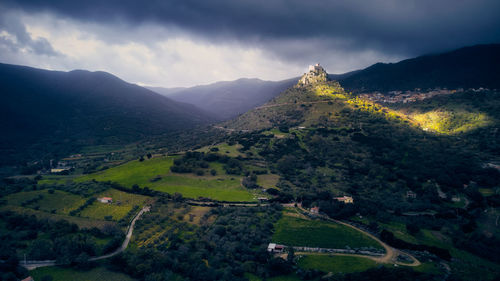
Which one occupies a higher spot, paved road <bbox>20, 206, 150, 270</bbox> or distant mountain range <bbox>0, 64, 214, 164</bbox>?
distant mountain range <bbox>0, 64, 214, 164</bbox>

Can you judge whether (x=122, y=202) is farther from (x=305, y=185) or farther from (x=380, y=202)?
(x=380, y=202)

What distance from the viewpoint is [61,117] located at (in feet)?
506

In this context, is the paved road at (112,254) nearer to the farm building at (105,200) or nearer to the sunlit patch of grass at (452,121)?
the farm building at (105,200)

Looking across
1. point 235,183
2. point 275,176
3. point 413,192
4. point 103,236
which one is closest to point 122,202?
point 103,236

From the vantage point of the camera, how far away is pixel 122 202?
51531 mm

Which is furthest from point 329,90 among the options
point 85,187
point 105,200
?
point 85,187

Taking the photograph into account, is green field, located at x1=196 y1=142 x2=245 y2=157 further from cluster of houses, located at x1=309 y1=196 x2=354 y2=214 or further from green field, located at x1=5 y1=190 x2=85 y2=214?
green field, located at x1=5 y1=190 x2=85 y2=214

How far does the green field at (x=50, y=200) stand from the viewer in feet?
155

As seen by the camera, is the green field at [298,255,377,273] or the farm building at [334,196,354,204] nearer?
the green field at [298,255,377,273]

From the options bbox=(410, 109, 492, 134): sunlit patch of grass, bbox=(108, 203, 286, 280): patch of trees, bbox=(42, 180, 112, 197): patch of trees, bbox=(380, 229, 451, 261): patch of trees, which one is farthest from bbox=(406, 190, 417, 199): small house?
bbox=(42, 180, 112, 197): patch of trees

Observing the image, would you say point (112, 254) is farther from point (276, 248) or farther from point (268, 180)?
point (268, 180)

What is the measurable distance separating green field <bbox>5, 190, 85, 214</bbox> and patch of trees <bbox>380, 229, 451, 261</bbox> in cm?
5531

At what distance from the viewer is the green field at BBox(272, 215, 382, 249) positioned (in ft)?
126

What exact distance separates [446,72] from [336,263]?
7195 inches
